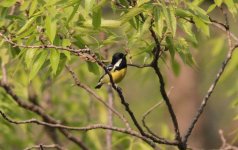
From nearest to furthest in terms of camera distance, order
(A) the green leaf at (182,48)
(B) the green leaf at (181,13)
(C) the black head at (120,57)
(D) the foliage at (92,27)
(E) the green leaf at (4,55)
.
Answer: (D) the foliage at (92,27) → (B) the green leaf at (181,13) → (A) the green leaf at (182,48) → (C) the black head at (120,57) → (E) the green leaf at (4,55)

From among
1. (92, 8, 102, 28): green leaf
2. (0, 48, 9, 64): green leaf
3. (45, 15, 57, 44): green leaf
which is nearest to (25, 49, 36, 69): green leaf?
(45, 15, 57, 44): green leaf

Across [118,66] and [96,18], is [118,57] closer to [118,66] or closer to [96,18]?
[118,66]

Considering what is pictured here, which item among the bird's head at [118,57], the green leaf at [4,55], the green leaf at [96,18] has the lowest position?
the green leaf at [4,55]

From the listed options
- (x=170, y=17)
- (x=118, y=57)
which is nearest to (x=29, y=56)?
(x=118, y=57)

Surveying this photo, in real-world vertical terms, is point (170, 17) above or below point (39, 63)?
above

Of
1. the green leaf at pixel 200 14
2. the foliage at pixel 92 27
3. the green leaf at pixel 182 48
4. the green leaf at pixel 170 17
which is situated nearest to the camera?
the green leaf at pixel 170 17

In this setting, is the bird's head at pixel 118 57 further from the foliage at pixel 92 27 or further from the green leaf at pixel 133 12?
the green leaf at pixel 133 12

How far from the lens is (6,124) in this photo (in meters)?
5.95

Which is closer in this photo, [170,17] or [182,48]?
[170,17]

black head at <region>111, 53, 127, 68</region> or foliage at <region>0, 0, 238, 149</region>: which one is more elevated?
foliage at <region>0, 0, 238, 149</region>

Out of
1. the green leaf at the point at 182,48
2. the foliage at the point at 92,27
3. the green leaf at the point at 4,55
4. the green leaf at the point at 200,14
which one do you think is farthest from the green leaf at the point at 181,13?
the green leaf at the point at 4,55

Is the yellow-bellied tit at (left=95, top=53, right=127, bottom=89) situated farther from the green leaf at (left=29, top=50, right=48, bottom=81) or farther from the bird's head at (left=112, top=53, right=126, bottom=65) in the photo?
the green leaf at (left=29, top=50, right=48, bottom=81)

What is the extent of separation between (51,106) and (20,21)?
3444 mm

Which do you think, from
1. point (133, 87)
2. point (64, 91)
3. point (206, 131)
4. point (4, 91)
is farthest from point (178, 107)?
point (133, 87)
